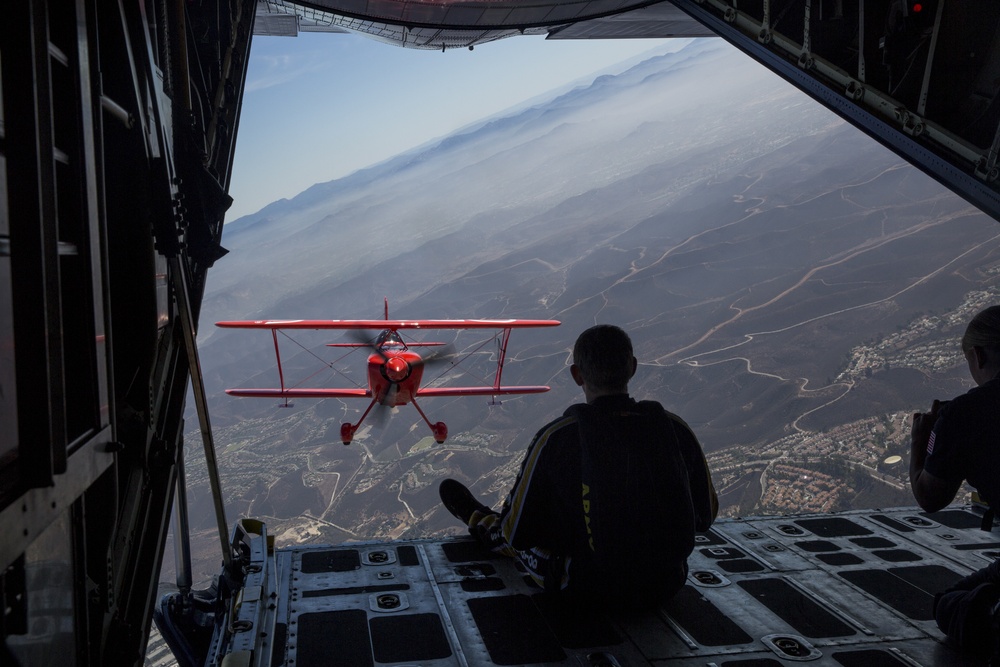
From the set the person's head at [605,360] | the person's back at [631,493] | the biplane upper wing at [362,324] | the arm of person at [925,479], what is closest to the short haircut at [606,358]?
the person's head at [605,360]

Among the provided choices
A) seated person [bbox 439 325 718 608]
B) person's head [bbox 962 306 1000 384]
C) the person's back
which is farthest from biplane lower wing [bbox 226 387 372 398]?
person's head [bbox 962 306 1000 384]

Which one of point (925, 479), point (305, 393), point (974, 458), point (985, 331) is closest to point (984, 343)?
point (985, 331)

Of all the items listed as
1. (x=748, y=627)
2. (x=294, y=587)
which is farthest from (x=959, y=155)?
(x=294, y=587)

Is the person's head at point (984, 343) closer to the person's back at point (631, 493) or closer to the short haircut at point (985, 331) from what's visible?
the short haircut at point (985, 331)

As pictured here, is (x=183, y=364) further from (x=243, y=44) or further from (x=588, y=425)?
(x=243, y=44)

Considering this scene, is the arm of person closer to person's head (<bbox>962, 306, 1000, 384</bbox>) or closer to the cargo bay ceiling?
person's head (<bbox>962, 306, 1000, 384</bbox>)

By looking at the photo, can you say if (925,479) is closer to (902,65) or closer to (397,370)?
(902,65)
